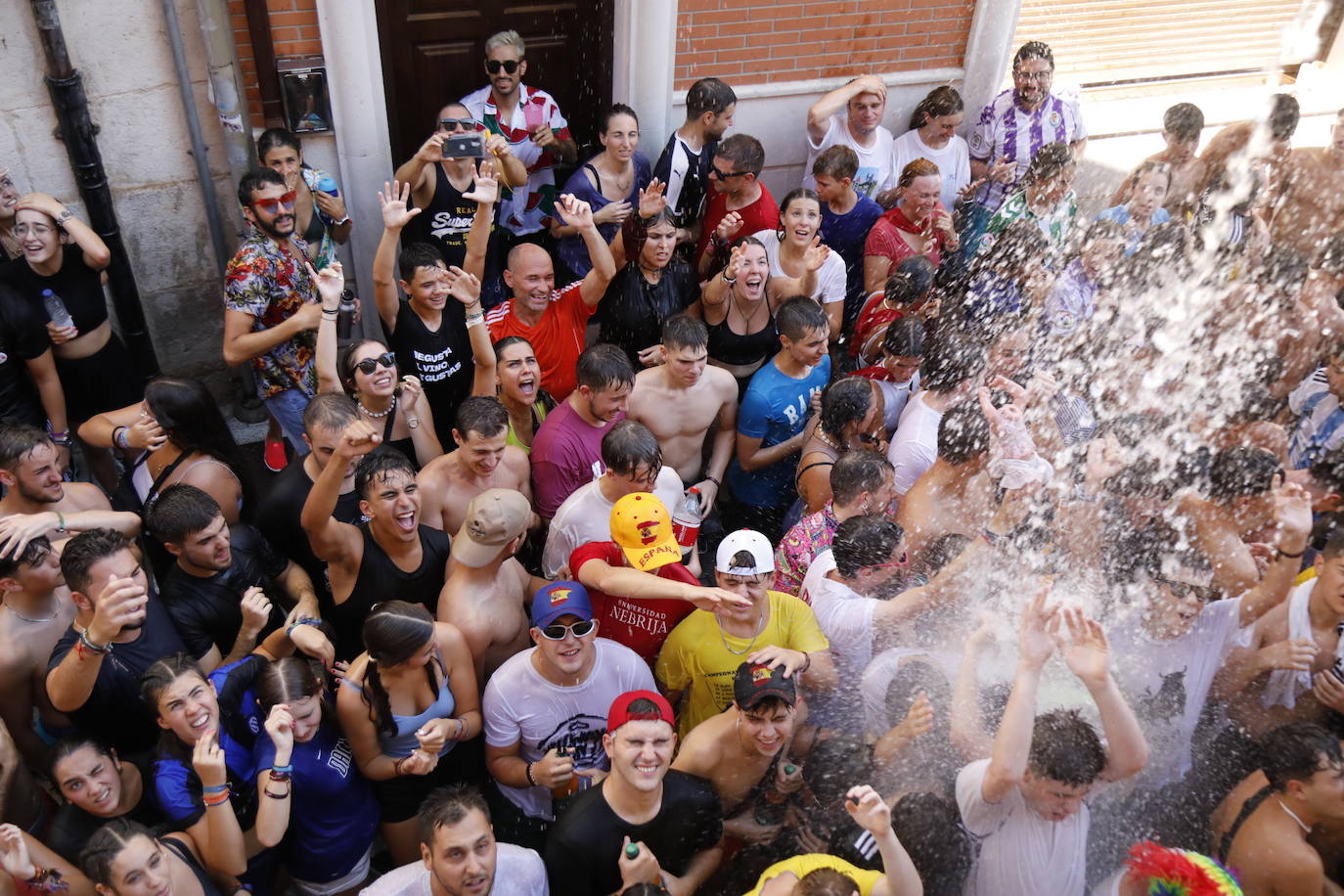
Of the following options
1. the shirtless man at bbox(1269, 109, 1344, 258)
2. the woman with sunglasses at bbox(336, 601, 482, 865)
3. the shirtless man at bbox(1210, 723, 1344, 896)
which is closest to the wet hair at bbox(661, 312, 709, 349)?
the woman with sunglasses at bbox(336, 601, 482, 865)

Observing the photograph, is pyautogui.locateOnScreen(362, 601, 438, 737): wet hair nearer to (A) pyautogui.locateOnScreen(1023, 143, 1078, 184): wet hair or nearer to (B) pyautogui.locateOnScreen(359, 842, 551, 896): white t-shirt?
(B) pyautogui.locateOnScreen(359, 842, 551, 896): white t-shirt

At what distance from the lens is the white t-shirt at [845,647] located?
3916 mm

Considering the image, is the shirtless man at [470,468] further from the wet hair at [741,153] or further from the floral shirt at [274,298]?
the wet hair at [741,153]

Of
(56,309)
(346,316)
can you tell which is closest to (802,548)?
(346,316)

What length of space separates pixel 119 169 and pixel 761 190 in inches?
147

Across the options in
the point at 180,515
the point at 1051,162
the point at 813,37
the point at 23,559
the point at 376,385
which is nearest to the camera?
the point at 23,559

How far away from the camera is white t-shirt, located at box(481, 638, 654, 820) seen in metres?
3.76

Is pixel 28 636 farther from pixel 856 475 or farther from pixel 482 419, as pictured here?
pixel 856 475

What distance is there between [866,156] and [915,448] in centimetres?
311

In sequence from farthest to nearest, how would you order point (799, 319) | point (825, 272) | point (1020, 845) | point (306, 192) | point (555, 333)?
point (825, 272)
point (306, 192)
point (555, 333)
point (799, 319)
point (1020, 845)

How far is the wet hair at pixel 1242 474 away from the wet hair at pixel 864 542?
1.53 m

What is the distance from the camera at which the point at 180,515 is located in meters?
3.73

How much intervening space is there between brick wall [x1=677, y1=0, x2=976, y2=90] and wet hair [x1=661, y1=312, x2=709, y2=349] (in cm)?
286

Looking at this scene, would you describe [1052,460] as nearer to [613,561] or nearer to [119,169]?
[613,561]
